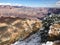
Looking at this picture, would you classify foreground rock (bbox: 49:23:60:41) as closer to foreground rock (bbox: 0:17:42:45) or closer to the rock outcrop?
the rock outcrop

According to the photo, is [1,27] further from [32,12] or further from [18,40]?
[32,12]

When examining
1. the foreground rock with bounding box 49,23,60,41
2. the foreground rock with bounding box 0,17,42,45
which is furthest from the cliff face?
the foreground rock with bounding box 0,17,42,45

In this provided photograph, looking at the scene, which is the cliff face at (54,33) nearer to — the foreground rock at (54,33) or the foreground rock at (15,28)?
the foreground rock at (54,33)

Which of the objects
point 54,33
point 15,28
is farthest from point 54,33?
point 15,28

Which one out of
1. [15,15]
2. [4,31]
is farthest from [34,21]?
[4,31]

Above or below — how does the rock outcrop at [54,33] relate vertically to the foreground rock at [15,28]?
below

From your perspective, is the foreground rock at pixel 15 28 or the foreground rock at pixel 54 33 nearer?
the foreground rock at pixel 54 33

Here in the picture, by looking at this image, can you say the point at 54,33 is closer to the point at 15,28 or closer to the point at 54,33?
the point at 54,33

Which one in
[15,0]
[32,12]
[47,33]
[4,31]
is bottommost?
[47,33]

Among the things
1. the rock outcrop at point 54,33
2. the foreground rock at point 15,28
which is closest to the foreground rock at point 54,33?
the rock outcrop at point 54,33
